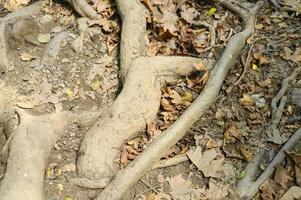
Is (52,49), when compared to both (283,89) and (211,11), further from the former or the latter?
(283,89)

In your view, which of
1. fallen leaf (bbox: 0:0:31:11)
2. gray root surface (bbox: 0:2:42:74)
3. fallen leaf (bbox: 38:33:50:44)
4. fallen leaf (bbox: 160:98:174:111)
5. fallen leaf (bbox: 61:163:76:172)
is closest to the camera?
fallen leaf (bbox: 61:163:76:172)

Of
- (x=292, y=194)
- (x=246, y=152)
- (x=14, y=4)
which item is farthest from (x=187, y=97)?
(x=14, y=4)

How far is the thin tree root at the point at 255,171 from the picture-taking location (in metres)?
4.09

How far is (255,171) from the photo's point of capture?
4250mm

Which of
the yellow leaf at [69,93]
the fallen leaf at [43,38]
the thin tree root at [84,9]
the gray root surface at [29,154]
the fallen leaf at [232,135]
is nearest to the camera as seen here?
the gray root surface at [29,154]

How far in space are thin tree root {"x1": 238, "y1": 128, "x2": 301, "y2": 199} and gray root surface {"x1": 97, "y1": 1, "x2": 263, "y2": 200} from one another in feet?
2.55

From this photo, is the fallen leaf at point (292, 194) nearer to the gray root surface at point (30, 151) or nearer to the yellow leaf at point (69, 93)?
the gray root surface at point (30, 151)

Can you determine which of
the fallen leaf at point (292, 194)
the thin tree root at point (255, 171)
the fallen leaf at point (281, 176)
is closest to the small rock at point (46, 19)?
the thin tree root at point (255, 171)

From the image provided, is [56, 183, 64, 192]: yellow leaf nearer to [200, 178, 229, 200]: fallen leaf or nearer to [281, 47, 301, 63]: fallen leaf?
[200, 178, 229, 200]: fallen leaf

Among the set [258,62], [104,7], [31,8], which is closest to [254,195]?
[258,62]

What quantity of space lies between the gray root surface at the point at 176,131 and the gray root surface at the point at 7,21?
7.63ft

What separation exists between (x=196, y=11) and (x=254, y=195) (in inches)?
113

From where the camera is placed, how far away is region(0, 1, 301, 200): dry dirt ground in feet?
13.9

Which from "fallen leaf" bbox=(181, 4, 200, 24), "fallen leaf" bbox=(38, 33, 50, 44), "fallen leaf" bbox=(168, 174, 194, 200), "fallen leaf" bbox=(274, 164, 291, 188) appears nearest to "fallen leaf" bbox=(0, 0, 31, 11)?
"fallen leaf" bbox=(38, 33, 50, 44)
